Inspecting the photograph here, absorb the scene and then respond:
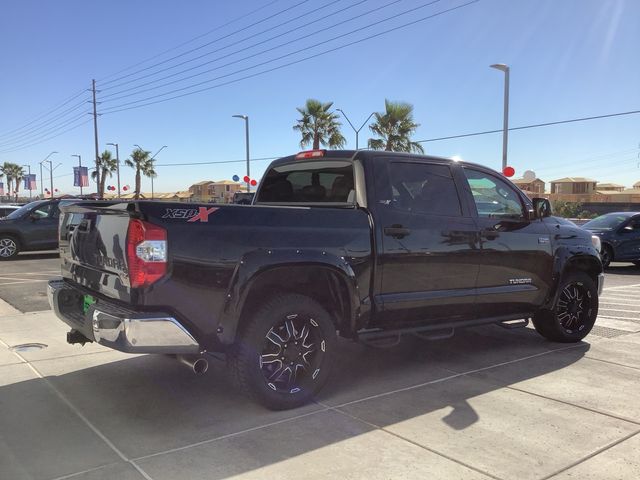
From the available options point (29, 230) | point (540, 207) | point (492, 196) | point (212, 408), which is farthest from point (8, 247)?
point (540, 207)

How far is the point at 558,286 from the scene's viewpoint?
596 centimetres

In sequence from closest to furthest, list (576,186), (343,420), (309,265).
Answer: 1. (343,420)
2. (309,265)
3. (576,186)

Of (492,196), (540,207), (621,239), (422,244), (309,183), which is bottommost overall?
(621,239)

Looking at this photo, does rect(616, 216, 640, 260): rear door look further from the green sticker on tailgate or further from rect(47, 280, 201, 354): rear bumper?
the green sticker on tailgate

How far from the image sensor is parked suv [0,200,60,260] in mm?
14266

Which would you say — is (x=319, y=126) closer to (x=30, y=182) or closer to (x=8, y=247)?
(x=8, y=247)

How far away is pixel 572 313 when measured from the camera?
246 inches

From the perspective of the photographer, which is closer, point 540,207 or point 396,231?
point 396,231

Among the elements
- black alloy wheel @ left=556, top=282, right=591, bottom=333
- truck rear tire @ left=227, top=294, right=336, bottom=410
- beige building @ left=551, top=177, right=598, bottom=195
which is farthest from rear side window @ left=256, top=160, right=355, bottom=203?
beige building @ left=551, top=177, right=598, bottom=195

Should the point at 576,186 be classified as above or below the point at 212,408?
above

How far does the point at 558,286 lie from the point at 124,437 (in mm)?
4605

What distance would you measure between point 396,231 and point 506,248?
1.48m

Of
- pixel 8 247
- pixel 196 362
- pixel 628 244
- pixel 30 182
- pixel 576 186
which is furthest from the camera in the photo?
pixel 30 182

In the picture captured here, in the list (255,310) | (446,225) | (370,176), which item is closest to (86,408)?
(255,310)
